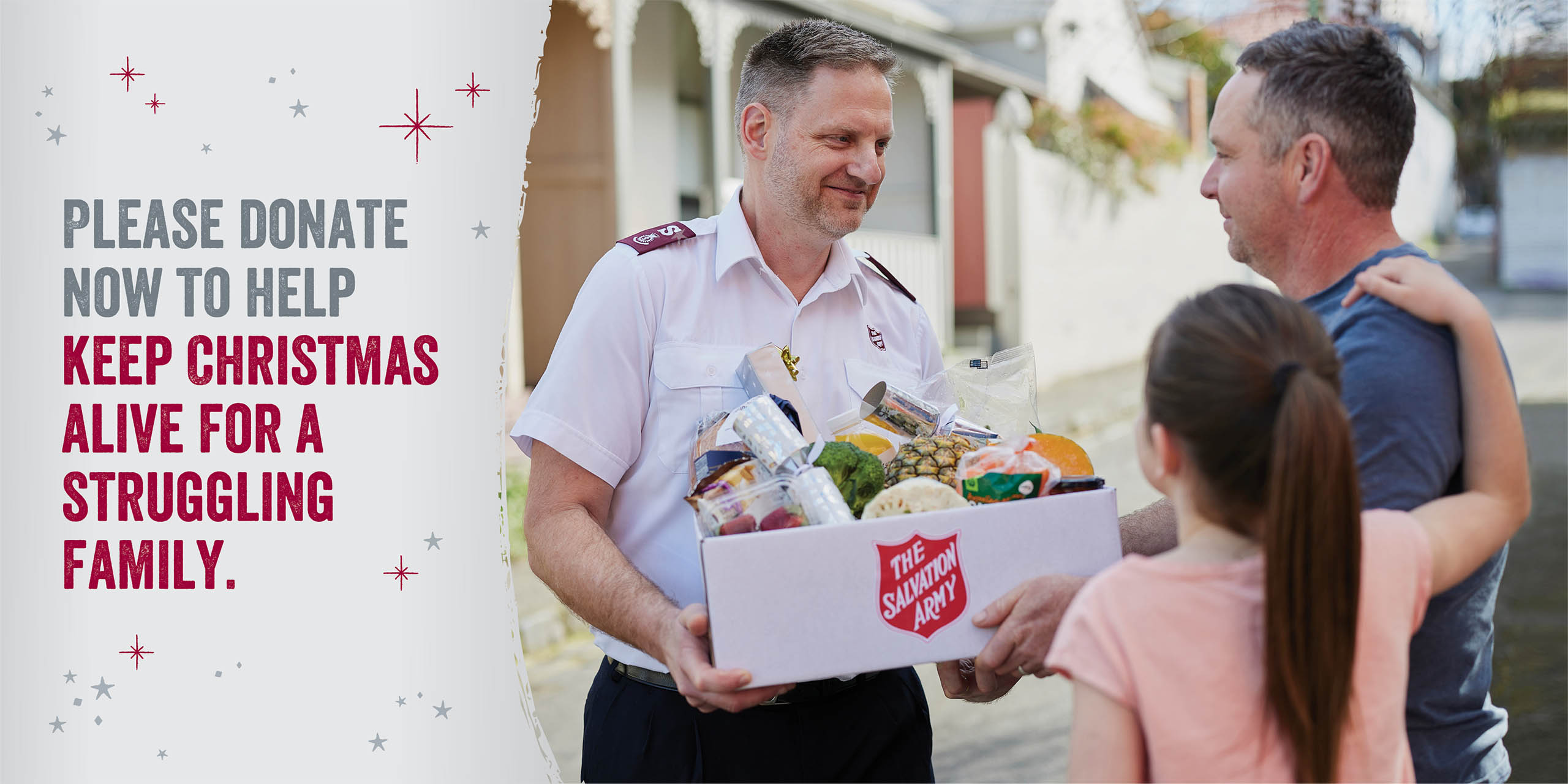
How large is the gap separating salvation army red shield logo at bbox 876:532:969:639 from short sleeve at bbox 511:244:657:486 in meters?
0.68

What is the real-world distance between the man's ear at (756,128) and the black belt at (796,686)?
3.44 ft

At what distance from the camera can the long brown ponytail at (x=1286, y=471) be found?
1.43m

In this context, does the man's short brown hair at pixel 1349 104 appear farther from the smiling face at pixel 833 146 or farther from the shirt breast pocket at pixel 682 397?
the shirt breast pocket at pixel 682 397

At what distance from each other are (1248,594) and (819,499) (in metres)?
0.66

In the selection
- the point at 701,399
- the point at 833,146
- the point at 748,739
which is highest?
the point at 833,146

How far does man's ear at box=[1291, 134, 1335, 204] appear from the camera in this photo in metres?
1.86

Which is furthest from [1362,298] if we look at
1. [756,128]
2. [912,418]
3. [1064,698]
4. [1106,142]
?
[1106,142]

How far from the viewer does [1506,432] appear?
5.61 ft

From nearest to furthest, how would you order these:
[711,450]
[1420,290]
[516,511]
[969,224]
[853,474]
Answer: [1420,290]
[853,474]
[711,450]
[516,511]
[969,224]

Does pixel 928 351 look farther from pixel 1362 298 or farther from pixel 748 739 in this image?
pixel 1362 298

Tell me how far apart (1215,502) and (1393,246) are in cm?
64

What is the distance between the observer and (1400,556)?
1.58 m

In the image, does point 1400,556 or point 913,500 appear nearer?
point 1400,556

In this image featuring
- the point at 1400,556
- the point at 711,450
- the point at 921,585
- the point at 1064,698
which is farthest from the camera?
the point at 1064,698
